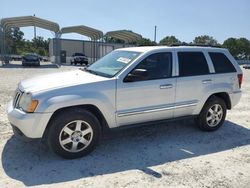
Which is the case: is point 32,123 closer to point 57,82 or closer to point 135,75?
point 57,82

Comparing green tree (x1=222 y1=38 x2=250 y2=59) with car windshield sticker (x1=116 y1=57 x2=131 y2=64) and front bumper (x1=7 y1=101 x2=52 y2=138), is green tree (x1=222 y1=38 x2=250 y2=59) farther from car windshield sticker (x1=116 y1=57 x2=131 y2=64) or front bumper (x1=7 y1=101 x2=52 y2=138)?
front bumper (x1=7 y1=101 x2=52 y2=138)

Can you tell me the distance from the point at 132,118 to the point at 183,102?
3.88 ft

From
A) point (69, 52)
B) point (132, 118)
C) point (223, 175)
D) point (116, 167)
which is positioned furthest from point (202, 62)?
point (69, 52)

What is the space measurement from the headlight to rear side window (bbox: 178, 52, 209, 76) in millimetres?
2793

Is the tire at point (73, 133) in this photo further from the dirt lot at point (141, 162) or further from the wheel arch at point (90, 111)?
the dirt lot at point (141, 162)

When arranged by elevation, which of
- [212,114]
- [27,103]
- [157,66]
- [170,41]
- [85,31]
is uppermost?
[85,31]

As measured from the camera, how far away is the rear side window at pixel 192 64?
525cm

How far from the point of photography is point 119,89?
14.6 feet

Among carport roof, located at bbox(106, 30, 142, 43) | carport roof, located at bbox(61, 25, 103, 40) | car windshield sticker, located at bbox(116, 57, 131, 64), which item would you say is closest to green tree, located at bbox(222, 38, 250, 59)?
carport roof, located at bbox(106, 30, 142, 43)

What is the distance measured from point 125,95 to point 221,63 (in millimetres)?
2606

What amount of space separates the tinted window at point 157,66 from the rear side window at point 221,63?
1.22 metres

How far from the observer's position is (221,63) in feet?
19.2

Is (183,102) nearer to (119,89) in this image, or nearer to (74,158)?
(119,89)

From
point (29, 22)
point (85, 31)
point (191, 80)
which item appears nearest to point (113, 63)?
point (191, 80)
